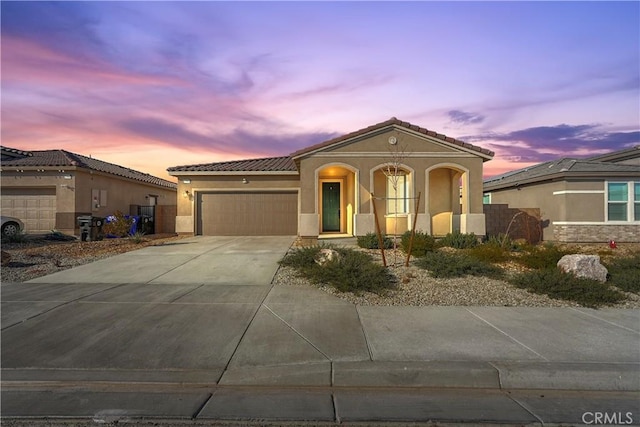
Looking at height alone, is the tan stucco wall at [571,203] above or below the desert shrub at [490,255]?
above

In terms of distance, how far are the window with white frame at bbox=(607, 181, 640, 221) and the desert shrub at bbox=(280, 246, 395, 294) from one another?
1352 cm

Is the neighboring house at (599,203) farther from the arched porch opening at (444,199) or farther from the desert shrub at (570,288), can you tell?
the desert shrub at (570,288)

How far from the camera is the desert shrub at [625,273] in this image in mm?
8391

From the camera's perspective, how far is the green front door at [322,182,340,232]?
1891 centimetres

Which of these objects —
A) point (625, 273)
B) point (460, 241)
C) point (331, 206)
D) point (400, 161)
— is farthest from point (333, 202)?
point (625, 273)

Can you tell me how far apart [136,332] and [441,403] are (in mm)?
4358

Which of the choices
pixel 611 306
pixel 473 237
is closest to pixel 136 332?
pixel 611 306

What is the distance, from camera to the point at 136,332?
5.90m

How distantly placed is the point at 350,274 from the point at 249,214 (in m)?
12.2

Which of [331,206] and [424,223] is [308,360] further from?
[331,206]

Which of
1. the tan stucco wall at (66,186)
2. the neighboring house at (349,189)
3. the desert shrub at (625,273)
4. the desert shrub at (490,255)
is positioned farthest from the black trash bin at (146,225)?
the desert shrub at (625,273)

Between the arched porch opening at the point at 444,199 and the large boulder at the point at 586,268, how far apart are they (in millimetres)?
7199

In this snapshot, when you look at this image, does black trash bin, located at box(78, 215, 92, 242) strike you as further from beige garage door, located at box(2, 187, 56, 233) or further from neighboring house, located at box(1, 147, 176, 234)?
beige garage door, located at box(2, 187, 56, 233)

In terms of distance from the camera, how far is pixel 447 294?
26.5 feet
